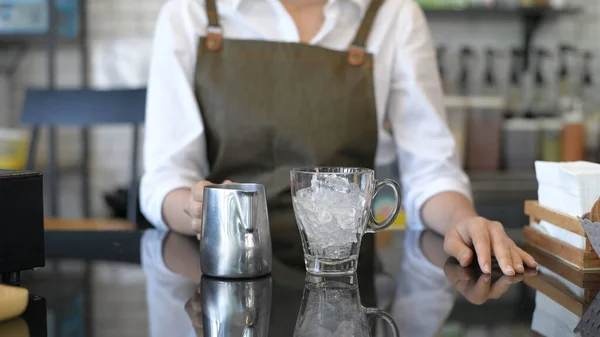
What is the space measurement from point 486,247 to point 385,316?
30 centimetres

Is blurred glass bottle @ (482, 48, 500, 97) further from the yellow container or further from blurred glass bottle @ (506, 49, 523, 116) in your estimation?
the yellow container

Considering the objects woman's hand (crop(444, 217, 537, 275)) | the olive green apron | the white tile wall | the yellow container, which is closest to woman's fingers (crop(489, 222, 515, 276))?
woman's hand (crop(444, 217, 537, 275))

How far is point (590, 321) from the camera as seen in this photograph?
0.77 m

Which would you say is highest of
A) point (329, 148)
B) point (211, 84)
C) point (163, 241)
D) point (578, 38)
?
point (578, 38)

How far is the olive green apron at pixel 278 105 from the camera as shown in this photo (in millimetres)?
1575

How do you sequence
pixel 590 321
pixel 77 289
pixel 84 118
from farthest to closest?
1. pixel 84 118
2. pixel 77 289
3. pixel 590 321

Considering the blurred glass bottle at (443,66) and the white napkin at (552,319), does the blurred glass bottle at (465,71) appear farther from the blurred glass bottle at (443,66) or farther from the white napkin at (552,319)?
the white napkin at (552,319)

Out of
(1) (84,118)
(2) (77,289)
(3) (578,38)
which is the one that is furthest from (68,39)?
(2) (77,289)

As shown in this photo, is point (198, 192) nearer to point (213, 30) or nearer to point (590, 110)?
point (213, 30)

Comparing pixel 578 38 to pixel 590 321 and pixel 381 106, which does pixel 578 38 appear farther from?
pixel 590 321

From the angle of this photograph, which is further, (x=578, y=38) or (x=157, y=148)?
(x=578, y=38)

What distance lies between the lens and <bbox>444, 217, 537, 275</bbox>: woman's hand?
102 centimetres

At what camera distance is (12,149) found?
3502 millimetres

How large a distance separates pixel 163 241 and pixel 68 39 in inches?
108
